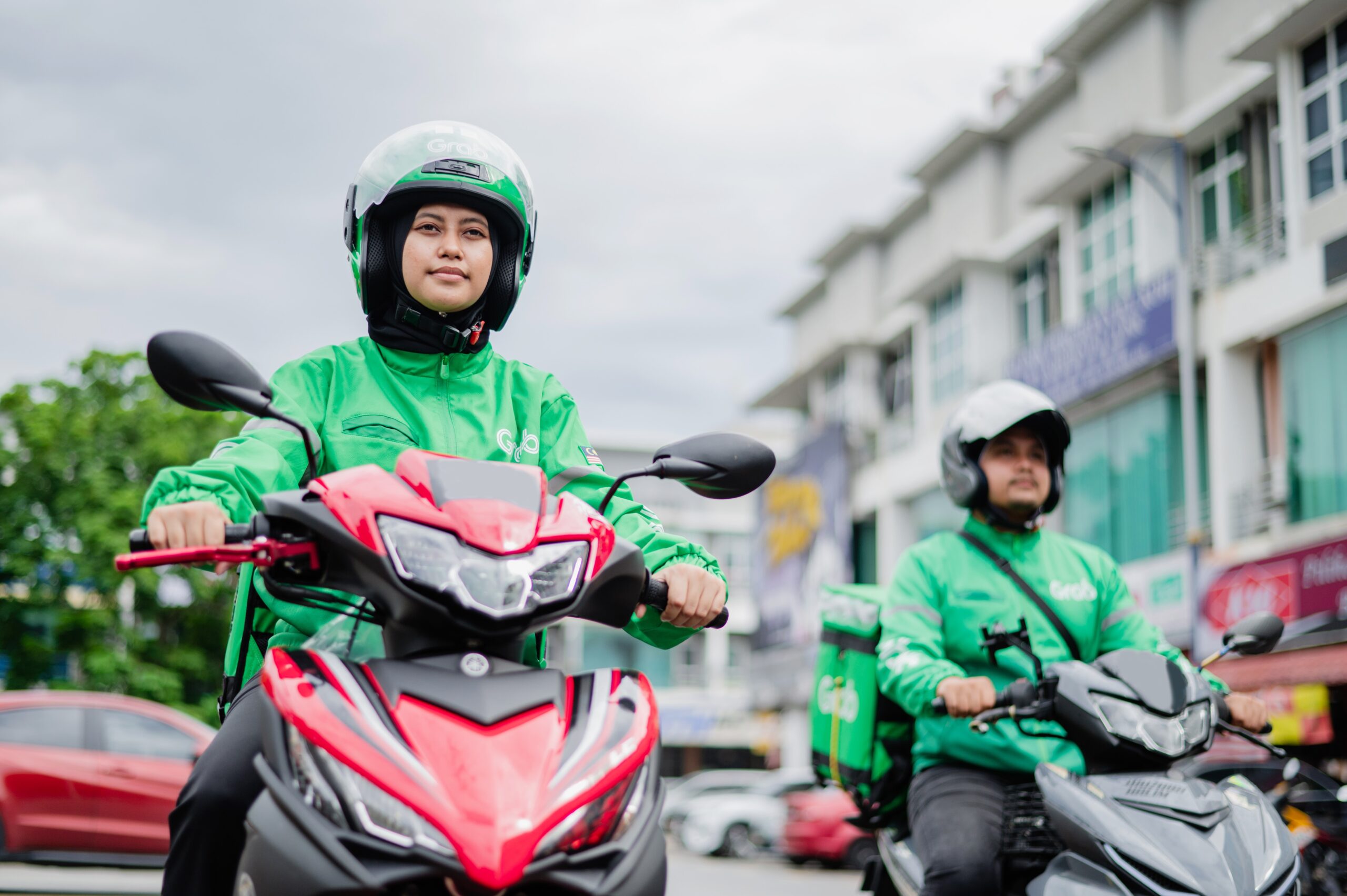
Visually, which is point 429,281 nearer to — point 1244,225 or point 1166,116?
point 1244,225

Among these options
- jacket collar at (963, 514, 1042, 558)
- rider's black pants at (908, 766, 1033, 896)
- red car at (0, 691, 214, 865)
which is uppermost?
jacket collar at (963, 514, 1042, 558)

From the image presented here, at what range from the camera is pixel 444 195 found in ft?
9.37

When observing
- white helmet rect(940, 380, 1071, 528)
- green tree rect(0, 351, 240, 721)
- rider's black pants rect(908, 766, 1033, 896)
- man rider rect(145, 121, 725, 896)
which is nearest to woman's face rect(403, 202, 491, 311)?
man rider rect(145, 121, 725, 896)

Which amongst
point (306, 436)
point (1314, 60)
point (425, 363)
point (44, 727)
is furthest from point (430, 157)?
point (1314, 60)

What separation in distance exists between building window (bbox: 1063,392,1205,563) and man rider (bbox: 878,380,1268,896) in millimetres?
22112

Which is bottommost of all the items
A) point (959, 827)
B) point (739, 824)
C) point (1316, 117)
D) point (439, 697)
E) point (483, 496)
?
point (739, 824)

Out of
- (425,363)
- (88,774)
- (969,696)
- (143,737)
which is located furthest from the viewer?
(143,737)

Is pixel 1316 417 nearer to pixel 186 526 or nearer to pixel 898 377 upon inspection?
pixel 898 377

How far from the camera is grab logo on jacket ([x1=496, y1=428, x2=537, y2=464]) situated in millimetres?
2898

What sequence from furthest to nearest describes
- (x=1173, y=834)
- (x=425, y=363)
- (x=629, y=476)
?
1. (x=1173, y=834)
2. (x=425, y=363)
3. (x=629, y=476)

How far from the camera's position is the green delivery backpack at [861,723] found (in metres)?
4.55

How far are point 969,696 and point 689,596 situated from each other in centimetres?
144

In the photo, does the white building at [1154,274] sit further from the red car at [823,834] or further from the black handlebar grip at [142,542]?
the black handlebar grip at [142,542]

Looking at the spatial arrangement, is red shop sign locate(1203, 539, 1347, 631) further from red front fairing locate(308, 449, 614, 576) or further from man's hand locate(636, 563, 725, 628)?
red front fairing locate(308, 449, 614, 576)
